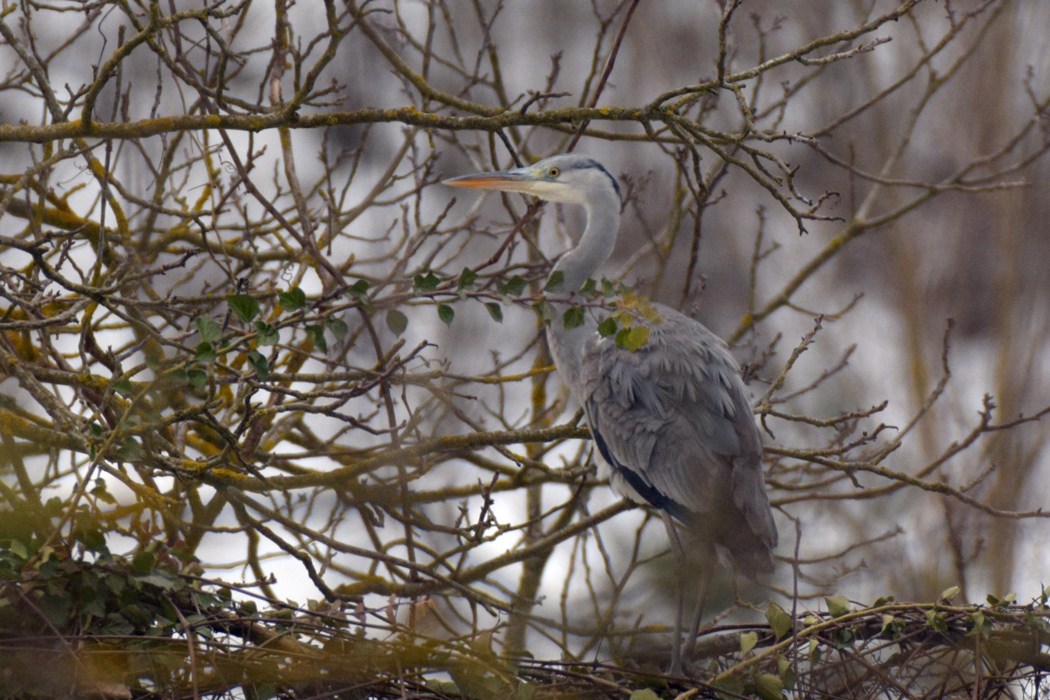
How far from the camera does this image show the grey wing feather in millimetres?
3438

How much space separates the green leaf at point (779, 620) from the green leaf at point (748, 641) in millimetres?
58

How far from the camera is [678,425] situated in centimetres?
374

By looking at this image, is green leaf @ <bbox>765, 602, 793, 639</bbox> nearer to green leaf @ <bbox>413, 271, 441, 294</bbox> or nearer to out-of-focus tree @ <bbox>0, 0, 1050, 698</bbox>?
out-of-focus tree @ <bbox>0, 0, 1050, 698</bbox>

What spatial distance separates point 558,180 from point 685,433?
3.90ft

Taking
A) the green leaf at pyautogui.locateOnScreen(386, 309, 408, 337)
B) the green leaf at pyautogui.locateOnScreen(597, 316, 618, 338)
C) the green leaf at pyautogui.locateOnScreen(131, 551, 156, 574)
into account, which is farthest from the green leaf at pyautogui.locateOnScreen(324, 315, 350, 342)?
the green leaf at pyautogui.locateOnScreen(131, 551, 156, 574)

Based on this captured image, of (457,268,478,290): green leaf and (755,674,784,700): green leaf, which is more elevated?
(457,268,478,290): green leaf

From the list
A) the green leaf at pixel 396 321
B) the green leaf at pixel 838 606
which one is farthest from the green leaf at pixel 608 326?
the green leaf at pixel 838 606

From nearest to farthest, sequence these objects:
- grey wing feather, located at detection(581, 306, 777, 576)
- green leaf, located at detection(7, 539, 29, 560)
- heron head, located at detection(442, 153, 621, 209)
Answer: green leaf, located at detection(7, 539, 29, 560) < grey wing feather, located at detection(581, 306, 777, 576) < heron head, located at detection(442, 153, 621, 209)

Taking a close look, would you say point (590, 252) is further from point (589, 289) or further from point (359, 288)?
point (359, 288)

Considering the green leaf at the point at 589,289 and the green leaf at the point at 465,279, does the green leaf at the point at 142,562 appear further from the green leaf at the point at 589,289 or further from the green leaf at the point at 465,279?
the green leaf at the point at 589,289

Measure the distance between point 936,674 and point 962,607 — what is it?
190 mm

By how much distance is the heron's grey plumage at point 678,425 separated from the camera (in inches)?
136

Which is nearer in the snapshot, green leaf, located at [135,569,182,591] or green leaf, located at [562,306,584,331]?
green leaf, located at [562,306,584,331]

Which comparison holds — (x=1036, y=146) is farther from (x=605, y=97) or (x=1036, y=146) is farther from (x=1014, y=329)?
(x=605, y=97)
